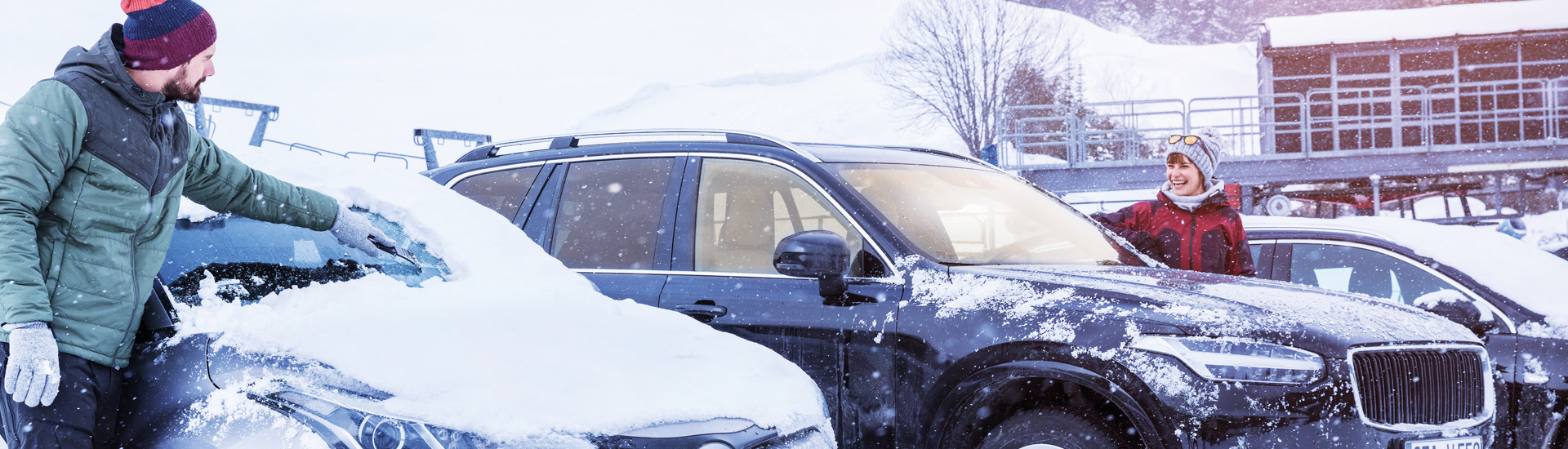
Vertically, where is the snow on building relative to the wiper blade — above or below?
above

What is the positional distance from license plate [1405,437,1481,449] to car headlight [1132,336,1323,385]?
0.34 metres

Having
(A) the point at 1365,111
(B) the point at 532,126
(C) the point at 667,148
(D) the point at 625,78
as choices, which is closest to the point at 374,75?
(D) the point at 625,78

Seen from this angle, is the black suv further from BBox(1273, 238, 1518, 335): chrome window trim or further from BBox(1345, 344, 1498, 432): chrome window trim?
BBox(1273, 238, 1518, 335): chrome window trim

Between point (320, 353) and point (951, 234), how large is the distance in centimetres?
199

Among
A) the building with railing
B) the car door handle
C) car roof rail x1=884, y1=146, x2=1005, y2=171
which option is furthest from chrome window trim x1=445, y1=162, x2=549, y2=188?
the building with railing

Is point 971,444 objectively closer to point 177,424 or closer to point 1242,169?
point 177,424

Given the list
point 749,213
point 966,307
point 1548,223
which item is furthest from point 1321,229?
point 1548,223

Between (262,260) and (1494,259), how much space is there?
4.54m

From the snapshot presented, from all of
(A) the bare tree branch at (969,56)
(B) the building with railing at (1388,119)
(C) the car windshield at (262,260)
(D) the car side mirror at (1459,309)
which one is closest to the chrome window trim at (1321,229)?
(D) the car side mirror at (1459,309)

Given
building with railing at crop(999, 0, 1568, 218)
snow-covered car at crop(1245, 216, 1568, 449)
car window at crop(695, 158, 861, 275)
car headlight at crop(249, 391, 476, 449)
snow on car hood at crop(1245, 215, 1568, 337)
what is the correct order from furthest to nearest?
1. building with railing at crop(999, 0, 1568, 218)
2. snow on car hood at crop(1245, 215, 1568, 337)
3. snow-covered car at crop(1245, 216, 1568, 449)
4. car window at crop(695, 158, 861, 275)
5. car headlight at crop(249, 391, 476, 449)

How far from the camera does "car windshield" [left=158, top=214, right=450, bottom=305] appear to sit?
8.23ft

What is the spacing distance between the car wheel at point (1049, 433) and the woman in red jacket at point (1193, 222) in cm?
158

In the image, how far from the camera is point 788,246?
2902 millimetres

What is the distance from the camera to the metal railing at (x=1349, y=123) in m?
14.7
